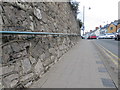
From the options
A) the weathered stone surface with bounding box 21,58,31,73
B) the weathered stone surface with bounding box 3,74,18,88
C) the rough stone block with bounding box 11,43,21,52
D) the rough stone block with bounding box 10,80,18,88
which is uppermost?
the rough stone block with bounding box 11,43,21,52

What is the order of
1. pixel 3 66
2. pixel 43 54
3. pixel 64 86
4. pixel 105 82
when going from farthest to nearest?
pixel 43 54, pixel 105 82, pixel 64 86, pixel 3 66

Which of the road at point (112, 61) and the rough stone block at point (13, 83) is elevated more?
the rough stone block at point (13, 83)

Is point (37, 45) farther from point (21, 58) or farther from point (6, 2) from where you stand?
point (6, 2)

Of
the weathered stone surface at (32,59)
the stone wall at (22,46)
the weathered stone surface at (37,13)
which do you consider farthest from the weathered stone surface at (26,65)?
the weathered stone surface at (37,13)

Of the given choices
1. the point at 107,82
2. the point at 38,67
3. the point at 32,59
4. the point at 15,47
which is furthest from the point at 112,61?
the point at 15,47

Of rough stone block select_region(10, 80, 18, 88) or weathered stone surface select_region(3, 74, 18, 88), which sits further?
rough stone block select_region(10, 80, 18, 88)

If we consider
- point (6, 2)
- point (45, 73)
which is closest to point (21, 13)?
point (6, 2)

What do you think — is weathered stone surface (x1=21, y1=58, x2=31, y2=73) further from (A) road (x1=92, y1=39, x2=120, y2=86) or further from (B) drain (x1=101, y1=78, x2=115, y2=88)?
(A) road (x1=92, y1=39, x2=120, y2=86)

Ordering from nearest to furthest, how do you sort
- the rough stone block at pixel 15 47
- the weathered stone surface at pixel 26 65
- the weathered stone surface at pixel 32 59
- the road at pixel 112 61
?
the rough stone block at pixel 15 47, the weathered stone surface at pixel 26 65, the weathered stone surface at pixel 32 59, the road at pixel 112 61

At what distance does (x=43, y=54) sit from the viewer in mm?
3863

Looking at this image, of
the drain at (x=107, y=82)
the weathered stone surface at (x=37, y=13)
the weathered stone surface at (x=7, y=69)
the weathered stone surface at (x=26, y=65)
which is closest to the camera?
the weathered stone surface at (x=7, y=69)

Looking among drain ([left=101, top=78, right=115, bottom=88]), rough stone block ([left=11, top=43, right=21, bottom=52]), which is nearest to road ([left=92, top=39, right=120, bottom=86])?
drain ([left=101, top=78, right=115, bottom=88])

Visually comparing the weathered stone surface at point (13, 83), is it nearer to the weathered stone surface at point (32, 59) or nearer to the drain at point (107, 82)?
the weathered stone surface at point (32, 59)

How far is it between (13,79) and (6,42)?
806mm
